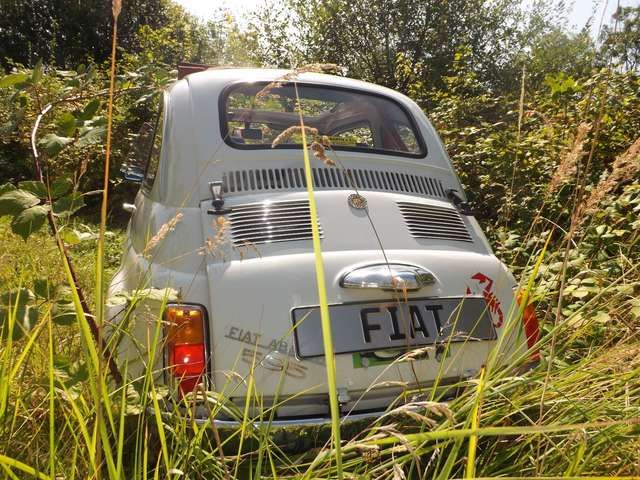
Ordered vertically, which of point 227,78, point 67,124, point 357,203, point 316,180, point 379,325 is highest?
point 227,78

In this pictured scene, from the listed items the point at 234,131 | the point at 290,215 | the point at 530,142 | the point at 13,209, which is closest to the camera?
the point at 13,209

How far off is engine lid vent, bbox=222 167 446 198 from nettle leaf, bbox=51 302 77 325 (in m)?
0.92

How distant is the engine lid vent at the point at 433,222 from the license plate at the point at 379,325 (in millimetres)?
407

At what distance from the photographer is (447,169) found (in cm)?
290

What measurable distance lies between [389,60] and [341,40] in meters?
1.56

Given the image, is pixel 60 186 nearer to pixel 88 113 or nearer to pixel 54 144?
pixel 54 144

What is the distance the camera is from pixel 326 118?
3936mm

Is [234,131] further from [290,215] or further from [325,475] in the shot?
[325,475]

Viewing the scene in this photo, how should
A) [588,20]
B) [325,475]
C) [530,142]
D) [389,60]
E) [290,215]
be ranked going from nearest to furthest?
[325,475] < [588,20] < [290,215] < [530,142] < [389,60]

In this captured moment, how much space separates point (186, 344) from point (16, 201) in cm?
67

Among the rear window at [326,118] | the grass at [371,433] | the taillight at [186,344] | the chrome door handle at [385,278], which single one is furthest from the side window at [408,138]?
the taillight at [186,344]

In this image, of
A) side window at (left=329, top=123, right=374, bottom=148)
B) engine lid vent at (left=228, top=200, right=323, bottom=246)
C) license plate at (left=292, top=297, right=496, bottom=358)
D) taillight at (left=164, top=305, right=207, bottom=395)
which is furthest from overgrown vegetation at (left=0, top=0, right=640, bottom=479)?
side window at (left=329, top=123, right=374, bottom=148)

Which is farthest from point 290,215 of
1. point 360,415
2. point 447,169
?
point 447,169

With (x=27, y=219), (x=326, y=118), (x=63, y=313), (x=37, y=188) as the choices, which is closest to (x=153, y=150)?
(x=326, y=118)
